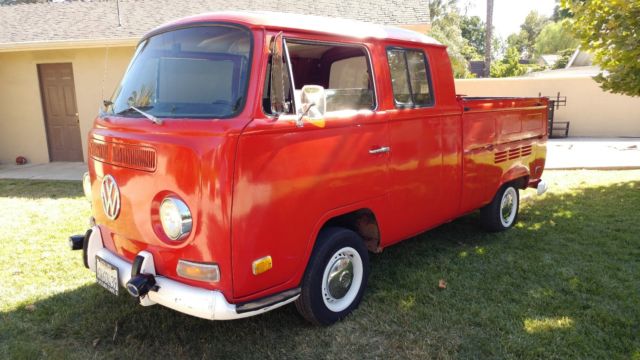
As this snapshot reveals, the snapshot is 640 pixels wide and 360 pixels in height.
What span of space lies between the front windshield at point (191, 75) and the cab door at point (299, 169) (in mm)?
209

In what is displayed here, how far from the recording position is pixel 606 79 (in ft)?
23.7

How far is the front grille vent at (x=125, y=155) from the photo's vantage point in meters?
2.86

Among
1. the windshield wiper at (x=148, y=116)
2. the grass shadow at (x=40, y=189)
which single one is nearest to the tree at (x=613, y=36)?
the windshield wiper at (x=148, y=116)

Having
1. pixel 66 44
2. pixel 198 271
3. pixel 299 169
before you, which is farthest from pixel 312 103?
pixel 66 44

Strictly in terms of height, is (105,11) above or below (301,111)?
above

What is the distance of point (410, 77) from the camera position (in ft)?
13.1

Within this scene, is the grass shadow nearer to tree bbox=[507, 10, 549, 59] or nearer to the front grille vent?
the front grille vent

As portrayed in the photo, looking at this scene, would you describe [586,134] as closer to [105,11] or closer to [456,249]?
[456,249]

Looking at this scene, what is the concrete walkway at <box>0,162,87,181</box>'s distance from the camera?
9320 mm

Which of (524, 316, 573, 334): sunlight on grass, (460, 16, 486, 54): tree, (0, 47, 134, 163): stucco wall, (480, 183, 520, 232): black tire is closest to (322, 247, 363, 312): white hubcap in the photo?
(524, 316, 573, 334): sunlight on grass

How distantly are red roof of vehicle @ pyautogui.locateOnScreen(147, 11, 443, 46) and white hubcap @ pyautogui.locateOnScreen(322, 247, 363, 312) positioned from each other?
164 centimetres

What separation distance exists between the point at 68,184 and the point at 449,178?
7.34m

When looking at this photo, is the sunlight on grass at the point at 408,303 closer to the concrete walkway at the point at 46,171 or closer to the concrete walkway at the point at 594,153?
the concrete walkway at the point at 594,153

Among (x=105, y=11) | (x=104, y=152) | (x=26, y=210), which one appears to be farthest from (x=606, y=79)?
(x=105, y=11)
